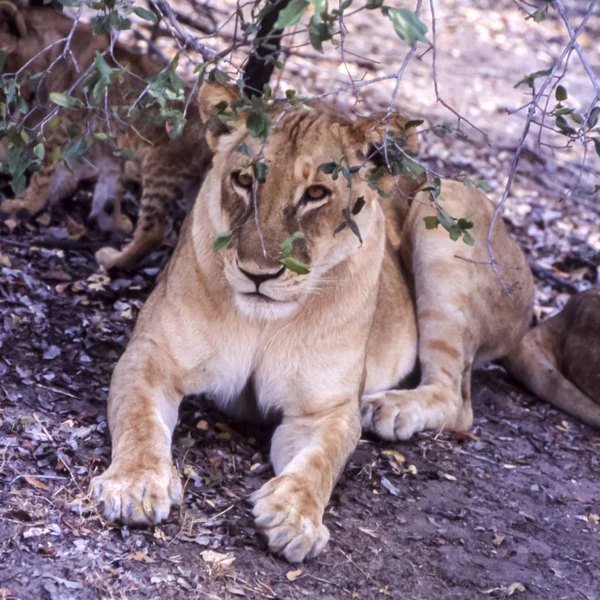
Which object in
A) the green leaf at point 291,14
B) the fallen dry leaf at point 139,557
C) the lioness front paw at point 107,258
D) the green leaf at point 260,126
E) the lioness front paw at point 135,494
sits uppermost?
the green leaf at point 291,14

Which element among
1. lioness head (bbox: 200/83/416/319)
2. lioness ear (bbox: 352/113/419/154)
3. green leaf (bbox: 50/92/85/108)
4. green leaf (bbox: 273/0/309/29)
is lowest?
lioness head (bbox: 200/83/416/319)

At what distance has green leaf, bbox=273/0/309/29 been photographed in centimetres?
187

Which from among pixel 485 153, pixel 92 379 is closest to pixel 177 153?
pixel 92 379

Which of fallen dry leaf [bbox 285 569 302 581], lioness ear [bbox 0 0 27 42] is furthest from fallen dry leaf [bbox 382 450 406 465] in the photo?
lioness ear [bbox 0 0 27 42]

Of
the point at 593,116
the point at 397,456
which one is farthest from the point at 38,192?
the point at 593,116

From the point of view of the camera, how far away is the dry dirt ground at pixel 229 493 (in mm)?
2547

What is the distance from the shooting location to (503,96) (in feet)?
30.9

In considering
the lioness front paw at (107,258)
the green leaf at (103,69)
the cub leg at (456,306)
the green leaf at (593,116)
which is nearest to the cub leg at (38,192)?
the lioness front paw at (107,258)

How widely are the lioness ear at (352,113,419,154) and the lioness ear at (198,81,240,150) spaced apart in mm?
396

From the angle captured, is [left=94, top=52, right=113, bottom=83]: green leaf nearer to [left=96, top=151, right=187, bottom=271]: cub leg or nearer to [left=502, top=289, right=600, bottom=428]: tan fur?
[left=96, top=151, right=187, bottom=271]: cub leg

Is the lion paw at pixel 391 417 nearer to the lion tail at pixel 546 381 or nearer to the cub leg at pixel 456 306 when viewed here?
the cub leg at pixel 456 306

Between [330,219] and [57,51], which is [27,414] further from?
[57,51]

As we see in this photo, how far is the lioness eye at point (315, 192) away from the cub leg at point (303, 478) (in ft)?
2.45

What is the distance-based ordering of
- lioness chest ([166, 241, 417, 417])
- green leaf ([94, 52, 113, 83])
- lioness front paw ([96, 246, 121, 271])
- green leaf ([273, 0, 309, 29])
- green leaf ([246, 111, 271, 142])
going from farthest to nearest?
lioness front paw ([96, 246, 121, 271]) < lioness chest ([166, 241, 417, 417]) < green leaf ([94, 52, 113, 83]) < green leaf ([246, 111, 271, 142]) < green leaf ([273, 0, 309, 29])
